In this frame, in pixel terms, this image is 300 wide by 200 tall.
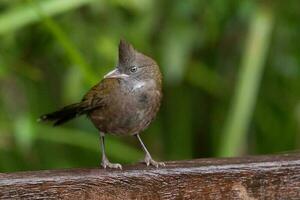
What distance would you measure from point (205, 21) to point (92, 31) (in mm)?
583

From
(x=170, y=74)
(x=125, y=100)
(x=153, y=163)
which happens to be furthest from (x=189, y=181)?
(x=170, y=74)

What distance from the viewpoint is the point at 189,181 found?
2.79 meters

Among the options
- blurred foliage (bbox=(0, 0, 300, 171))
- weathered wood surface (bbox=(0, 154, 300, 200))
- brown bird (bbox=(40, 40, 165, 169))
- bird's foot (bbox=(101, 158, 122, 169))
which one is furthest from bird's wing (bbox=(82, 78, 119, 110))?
blurred foliage (bbox=(0, 0, 300, 171))

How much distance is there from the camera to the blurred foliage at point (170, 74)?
4.69 meters

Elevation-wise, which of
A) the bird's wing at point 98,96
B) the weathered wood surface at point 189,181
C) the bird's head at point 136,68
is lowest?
the weathered wood surface at point 189,181

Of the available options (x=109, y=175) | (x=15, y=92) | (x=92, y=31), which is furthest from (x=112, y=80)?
(x=15, y=92)

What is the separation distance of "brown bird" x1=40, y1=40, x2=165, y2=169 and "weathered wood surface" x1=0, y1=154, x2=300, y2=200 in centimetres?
56

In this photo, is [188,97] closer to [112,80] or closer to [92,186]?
[112,80]

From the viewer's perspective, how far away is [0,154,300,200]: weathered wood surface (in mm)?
2738

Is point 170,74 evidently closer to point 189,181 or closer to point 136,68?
point 136,68

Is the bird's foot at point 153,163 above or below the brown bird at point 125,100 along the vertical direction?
below

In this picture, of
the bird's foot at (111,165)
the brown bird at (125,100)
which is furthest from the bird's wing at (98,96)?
the bird's foot at (111,165)

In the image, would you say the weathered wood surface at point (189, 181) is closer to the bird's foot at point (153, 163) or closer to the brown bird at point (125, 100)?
the bird's foot at point (153, 163)

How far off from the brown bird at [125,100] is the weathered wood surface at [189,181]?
22.2 inches
